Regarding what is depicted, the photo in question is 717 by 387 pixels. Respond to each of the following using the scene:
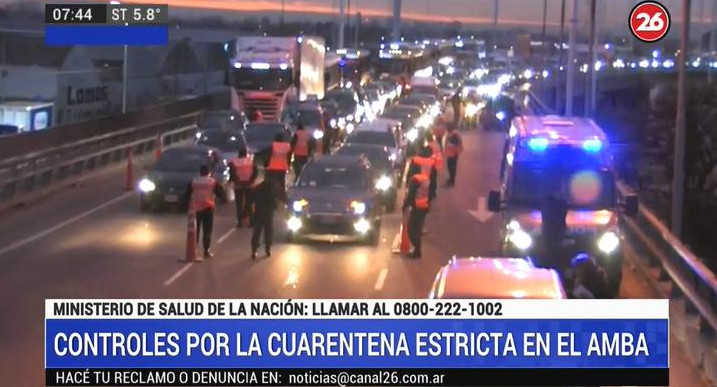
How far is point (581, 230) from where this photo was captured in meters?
18.4

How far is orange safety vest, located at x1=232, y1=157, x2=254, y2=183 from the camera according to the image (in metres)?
25.2

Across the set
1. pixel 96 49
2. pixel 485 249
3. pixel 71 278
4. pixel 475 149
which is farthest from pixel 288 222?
pixel 96 49

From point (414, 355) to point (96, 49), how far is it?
220ft

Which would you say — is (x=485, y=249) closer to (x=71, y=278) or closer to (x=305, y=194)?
(x=305, y=194)

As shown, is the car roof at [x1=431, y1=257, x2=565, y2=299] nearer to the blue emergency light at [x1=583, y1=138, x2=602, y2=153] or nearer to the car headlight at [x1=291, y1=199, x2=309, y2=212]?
the blue emergency light at [x1=583, y1=138, x2=602, y2=153]

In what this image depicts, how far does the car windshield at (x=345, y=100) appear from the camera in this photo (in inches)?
2108

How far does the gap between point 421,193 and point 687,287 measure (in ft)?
24.0

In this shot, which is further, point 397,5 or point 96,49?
point 397,5

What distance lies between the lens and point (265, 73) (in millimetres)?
50969

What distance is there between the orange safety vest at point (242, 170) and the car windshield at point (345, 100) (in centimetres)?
2733

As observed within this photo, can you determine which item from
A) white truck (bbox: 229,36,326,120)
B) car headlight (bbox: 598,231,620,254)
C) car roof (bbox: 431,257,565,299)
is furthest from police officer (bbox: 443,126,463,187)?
car roof (bbox: 431,257,565,299)

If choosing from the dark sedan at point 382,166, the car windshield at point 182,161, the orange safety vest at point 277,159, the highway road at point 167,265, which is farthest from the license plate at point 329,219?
the car windshield at point 182,161

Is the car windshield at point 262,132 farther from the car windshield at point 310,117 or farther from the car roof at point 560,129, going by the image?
the car roof at point 560,129

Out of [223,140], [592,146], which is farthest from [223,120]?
[592,146]
